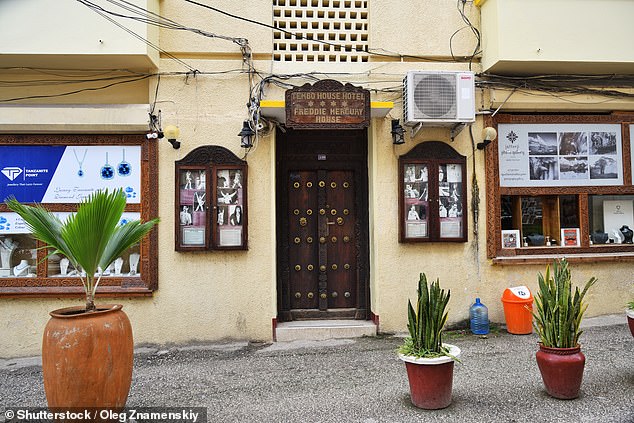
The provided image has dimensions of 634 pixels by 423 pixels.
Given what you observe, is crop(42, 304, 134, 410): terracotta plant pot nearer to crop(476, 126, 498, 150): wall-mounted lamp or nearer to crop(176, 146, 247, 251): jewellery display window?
crop(176, 146, 247, 251): jewellery display window

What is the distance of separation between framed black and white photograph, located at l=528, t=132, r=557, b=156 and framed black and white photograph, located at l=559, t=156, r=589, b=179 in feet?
0.74

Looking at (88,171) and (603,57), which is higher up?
(603,57)

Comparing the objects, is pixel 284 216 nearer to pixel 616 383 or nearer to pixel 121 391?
pixel 121 391

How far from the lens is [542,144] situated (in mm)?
7262

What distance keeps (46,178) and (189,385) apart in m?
3.78

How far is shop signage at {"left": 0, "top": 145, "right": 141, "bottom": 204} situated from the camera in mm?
6637

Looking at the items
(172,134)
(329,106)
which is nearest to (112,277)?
(172,134)

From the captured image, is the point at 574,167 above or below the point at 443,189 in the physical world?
above

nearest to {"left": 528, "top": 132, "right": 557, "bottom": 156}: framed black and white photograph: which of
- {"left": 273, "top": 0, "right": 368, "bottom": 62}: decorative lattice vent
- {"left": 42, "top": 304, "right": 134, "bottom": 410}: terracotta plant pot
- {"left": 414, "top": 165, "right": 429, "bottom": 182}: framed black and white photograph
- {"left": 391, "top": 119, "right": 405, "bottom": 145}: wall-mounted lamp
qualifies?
{"left": 414, "top": 165, "right": 429, "bottom": 182}: framed black and white photograph

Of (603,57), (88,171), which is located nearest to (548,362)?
(603,57)

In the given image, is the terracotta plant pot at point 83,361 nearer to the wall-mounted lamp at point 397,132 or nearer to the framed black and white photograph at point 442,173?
the wall-mounted lamp at point 397,132

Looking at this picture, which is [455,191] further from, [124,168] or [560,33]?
[124,168]

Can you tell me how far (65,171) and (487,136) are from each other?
20.2 feet

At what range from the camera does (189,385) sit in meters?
5.11
